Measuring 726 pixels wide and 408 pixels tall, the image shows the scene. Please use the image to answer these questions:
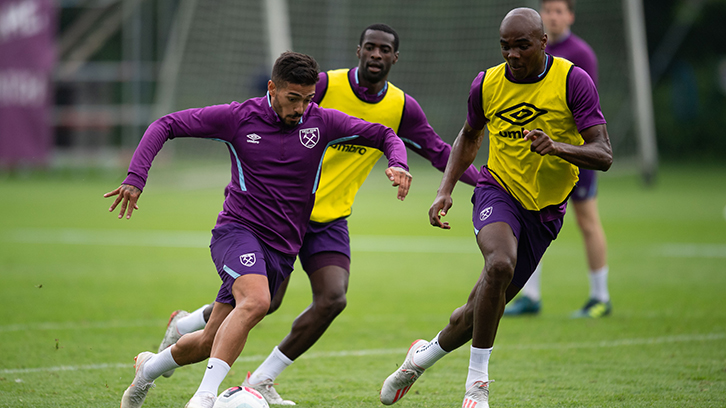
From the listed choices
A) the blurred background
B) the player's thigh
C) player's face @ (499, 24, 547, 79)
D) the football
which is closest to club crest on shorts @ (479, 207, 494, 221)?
player's face @ (499, 24, 547, 79)

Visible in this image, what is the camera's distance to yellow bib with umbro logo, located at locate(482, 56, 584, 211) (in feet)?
15.0

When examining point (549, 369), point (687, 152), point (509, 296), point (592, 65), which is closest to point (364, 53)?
point (509, 296)

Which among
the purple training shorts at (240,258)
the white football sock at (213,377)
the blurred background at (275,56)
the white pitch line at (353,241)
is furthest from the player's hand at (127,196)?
the blurred background at (275,56)

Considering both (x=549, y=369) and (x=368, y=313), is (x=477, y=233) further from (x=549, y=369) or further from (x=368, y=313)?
(x=368, y=313)

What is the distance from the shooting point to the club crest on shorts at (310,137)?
15.3ft

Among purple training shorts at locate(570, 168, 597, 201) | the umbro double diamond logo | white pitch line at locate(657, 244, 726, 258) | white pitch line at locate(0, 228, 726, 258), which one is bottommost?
white pitch line at locate(0, 228, 726, 258)

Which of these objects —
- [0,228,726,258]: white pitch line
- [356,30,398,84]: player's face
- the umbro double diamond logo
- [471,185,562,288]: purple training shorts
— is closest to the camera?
the umbro double diamond logo

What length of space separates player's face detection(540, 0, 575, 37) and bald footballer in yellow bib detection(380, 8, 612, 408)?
311 cm

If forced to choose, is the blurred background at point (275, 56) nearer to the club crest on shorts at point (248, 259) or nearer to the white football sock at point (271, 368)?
the white football sock at point (271, 368)

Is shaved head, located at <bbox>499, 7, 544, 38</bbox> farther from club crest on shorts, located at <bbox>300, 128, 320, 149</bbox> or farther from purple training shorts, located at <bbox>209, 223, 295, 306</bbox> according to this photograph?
purple training shorts, located at <bbox>209, 223, 295, 306</bbox>

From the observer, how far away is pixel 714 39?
3272cm

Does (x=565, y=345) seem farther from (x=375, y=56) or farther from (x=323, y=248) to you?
(x=375, y=56)

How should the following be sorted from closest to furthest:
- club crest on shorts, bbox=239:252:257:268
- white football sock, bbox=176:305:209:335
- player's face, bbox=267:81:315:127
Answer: club crest on shorts, bbox=239:252:257:268 → player's face, bbox=267:81:315:127 → white football sock, bbox=176:305:209:335

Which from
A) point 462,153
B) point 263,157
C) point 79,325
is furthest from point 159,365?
point 79,325
